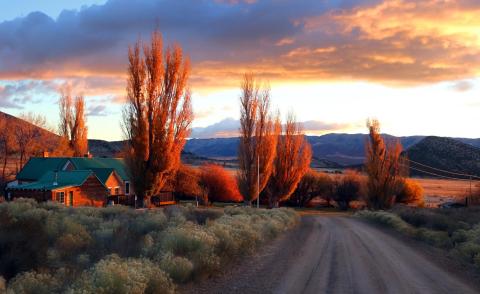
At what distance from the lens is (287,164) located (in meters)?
41.4

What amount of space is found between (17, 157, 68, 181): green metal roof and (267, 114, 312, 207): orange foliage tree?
2139 cm

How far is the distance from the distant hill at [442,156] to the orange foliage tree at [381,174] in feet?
205

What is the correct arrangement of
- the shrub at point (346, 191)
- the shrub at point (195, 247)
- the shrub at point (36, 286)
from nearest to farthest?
1. the shrub at point (36, 286)
2. the shrub at point (195, 247)
3. the shrub at point (346, 191)

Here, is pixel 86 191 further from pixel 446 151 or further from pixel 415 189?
pixel 446 151

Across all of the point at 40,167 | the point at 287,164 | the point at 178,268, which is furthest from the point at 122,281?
the point at 40,167

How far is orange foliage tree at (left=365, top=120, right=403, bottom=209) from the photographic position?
4519cm

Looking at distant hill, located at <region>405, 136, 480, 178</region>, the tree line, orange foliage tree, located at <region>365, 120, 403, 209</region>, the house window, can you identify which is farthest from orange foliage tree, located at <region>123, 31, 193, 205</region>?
distant hill, located at <region>405, 136, 480, 178</region>

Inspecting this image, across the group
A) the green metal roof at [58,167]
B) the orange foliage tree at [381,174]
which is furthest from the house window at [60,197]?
the orange foliage tree at [381,174]

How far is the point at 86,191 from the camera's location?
42.0 meters

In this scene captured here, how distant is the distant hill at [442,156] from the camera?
103 m

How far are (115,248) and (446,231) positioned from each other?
16283mm

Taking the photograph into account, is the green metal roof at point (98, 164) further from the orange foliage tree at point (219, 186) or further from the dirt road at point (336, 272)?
the dirt road at point (336, 272)

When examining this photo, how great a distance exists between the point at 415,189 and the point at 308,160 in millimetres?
20530

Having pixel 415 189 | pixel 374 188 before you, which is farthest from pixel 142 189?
pixel 415 189
